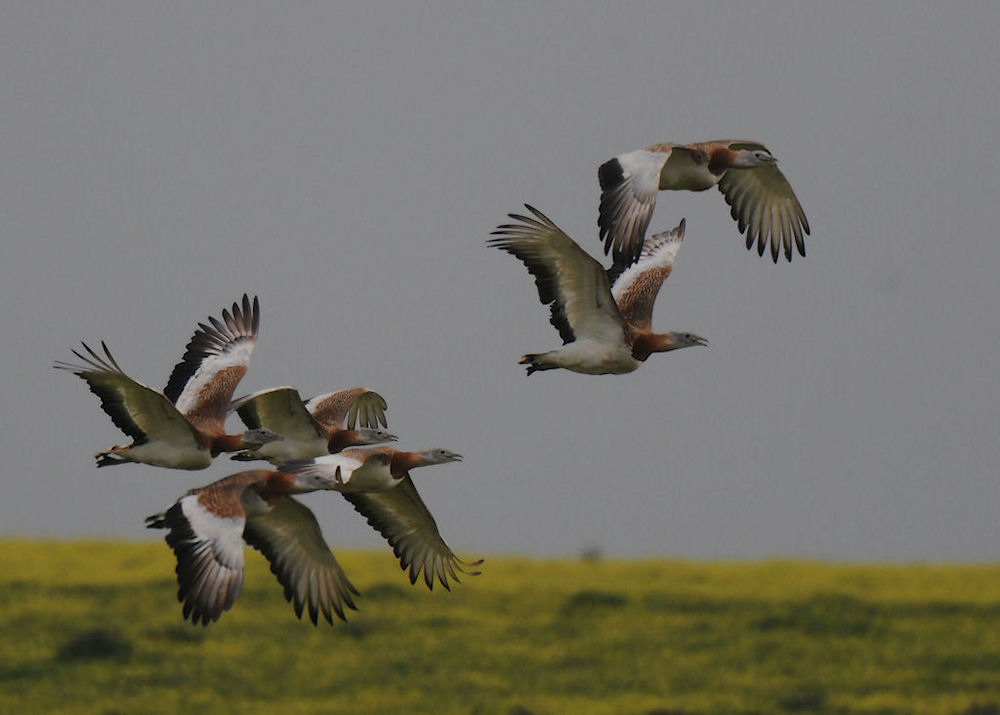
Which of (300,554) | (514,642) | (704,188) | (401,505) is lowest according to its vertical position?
(514,642)

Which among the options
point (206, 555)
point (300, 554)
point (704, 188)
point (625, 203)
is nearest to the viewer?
point (206, 555)

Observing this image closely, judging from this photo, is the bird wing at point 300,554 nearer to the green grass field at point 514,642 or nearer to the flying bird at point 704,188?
the flying bird at point 704,188

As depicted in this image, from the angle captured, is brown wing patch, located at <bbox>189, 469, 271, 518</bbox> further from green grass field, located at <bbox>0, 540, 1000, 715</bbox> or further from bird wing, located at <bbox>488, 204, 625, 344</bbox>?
green grass field, located at <bbox>0, 540, 1000, 715</bbox>

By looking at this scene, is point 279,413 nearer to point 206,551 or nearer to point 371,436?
point 371,436

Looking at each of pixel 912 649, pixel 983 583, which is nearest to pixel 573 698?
pixel 912 649

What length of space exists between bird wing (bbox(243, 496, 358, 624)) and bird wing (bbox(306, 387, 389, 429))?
2.41 m

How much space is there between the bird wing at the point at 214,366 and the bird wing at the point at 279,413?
0.77ft

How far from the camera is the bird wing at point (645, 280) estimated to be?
16.1m

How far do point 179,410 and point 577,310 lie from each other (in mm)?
3619

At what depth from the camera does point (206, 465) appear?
15414 millimetres

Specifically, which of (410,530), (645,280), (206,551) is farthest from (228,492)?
(645,280)

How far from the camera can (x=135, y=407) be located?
14.5 m

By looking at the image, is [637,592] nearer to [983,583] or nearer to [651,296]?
[983,583]

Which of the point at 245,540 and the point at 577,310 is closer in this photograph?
the point at 245,540
